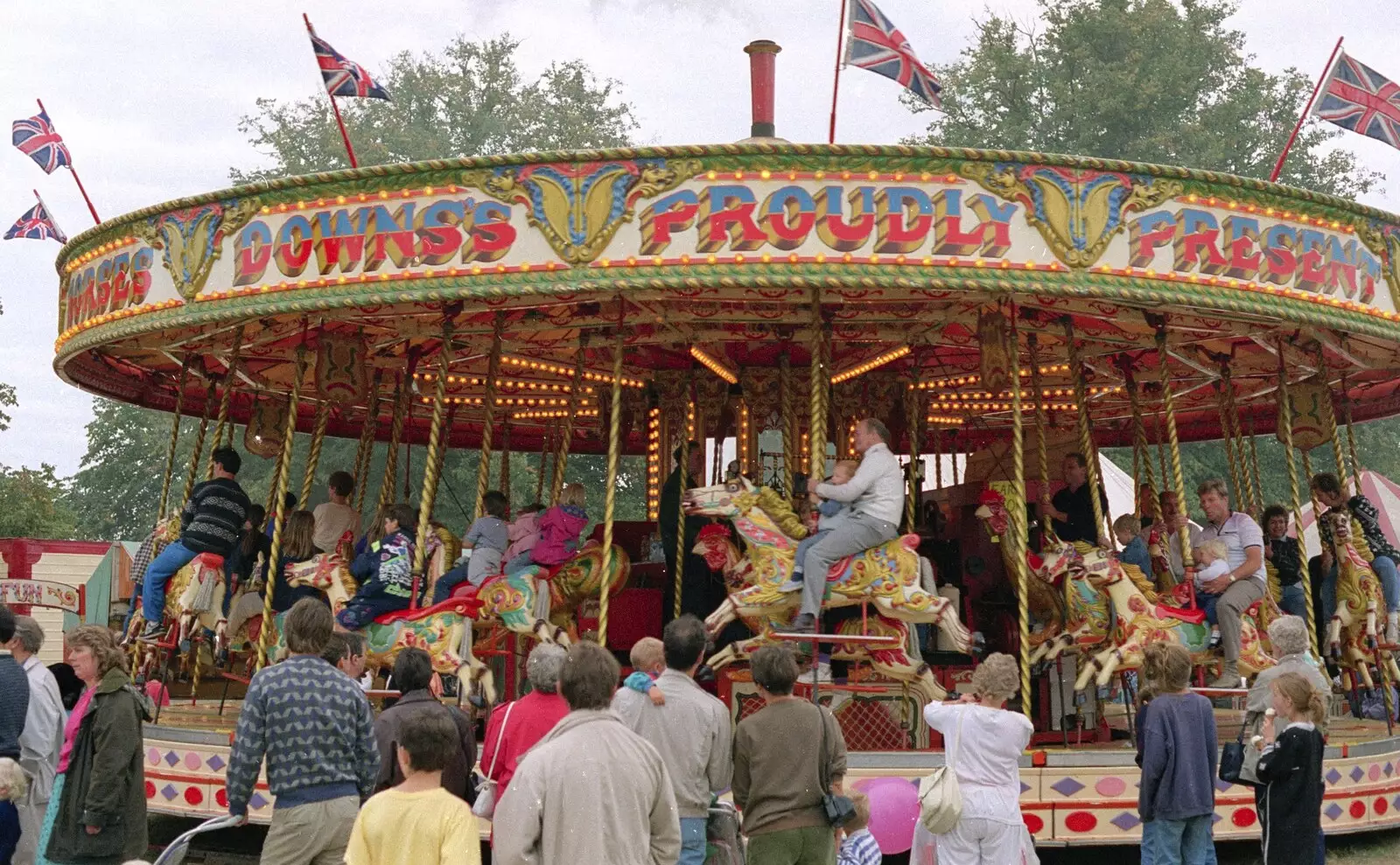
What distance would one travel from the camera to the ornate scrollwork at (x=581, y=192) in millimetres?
10039

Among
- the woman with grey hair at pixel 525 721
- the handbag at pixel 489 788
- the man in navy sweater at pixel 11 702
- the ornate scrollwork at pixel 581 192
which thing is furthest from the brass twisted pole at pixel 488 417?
the woman with grey hair at pixel 525 721

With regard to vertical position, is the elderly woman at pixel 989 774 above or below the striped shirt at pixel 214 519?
below

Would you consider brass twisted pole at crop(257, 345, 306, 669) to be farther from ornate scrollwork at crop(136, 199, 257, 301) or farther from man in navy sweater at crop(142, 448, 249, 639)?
ornate scrollwork at crop(136, 199, 257, 301)

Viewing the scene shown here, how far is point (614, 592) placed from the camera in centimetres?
1252

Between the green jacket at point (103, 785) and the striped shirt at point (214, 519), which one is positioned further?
the striped shirt at point (214, 519)

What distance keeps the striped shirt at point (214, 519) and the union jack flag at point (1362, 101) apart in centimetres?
915

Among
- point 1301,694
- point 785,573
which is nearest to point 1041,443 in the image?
point 785,573

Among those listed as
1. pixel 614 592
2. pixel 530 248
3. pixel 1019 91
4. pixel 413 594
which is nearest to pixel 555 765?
pixel 530 248

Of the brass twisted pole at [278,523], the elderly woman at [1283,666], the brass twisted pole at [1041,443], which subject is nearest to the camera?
the elderly woman at [1283,666]

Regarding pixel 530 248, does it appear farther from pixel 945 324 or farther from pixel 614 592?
pixel 945 324

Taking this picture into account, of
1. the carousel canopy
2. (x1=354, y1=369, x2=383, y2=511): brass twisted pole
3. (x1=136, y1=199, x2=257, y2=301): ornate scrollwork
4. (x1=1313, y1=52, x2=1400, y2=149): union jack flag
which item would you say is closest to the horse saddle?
the carousel canopy

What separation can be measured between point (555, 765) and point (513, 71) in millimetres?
50229

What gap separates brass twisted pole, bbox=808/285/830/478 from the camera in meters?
11.0

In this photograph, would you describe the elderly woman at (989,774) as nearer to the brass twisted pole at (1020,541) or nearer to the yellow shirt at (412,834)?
the yellow shirt at (412,834)
